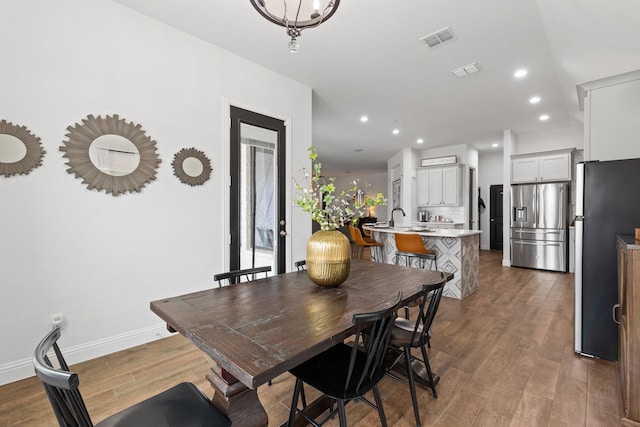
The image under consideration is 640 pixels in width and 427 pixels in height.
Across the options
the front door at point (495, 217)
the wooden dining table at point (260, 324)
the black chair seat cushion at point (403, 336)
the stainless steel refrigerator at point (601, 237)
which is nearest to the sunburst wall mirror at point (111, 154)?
the wooden dining table at point (260, 324)

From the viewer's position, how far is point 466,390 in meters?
1.92

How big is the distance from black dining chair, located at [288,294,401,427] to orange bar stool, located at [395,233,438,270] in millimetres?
2737

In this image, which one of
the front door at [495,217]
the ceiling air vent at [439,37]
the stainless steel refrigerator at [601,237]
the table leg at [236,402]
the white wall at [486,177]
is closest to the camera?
the table leg at [236,402]

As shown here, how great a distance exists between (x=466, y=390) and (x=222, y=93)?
3.39 metres

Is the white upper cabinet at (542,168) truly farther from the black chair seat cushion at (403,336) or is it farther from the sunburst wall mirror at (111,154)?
the sunburst wall mirror at (111,154)

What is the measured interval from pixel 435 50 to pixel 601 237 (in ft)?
7.65

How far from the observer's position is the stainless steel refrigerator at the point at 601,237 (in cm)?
213

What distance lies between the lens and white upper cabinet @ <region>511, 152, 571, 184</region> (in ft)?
18.5

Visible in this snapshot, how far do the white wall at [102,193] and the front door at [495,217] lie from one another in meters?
7.77

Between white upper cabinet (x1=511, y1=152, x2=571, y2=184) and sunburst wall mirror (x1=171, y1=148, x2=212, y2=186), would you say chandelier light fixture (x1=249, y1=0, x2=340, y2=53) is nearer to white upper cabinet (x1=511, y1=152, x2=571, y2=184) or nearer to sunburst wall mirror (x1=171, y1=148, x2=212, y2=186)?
sunburst wall mirror (x1=171, y1=148, x2=212, y2=186)

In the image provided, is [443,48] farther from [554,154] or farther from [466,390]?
[554,154]

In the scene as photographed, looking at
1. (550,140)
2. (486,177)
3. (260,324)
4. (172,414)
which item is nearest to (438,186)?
(486,177)

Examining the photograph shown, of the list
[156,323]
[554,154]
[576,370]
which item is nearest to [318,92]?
[156,323]

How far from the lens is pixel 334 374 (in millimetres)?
1361
